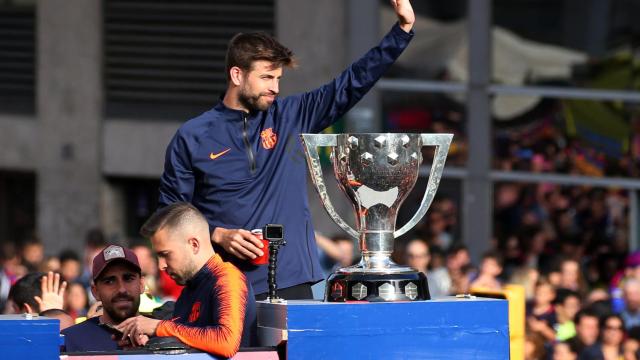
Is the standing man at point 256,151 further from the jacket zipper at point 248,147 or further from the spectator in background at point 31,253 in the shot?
the spectator in background at point 31,253

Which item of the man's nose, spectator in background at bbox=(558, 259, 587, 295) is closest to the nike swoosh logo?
the man's nose

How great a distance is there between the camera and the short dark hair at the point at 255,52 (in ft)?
20.4

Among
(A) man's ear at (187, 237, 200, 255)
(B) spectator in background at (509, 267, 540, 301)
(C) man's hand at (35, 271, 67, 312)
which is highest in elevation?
(A) man's ear at (187, 237, 200, 255)

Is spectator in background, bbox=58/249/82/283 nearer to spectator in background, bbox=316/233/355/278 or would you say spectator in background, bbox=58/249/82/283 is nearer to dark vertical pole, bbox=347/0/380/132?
spectator in background, bbox=316/233/355/278

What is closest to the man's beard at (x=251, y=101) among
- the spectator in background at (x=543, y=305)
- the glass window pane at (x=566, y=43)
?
the spectator in background at (x=543, y=305)

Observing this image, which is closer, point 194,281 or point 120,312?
point 194,281

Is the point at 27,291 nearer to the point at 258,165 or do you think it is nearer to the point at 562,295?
the point at 258,165

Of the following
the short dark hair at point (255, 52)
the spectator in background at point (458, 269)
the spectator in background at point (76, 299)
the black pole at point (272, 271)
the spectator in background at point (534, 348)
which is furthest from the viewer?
the spectator in background at point (458, 269)

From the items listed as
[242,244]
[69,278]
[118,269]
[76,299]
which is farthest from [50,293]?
[69,278]

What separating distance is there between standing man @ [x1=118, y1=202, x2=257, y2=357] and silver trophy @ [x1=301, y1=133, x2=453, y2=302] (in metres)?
0.36

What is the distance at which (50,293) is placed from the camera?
752cm

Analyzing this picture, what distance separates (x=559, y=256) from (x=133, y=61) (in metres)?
7.27

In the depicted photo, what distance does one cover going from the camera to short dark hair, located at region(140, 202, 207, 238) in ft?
18.8

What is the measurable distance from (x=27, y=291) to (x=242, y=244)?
219 cm
